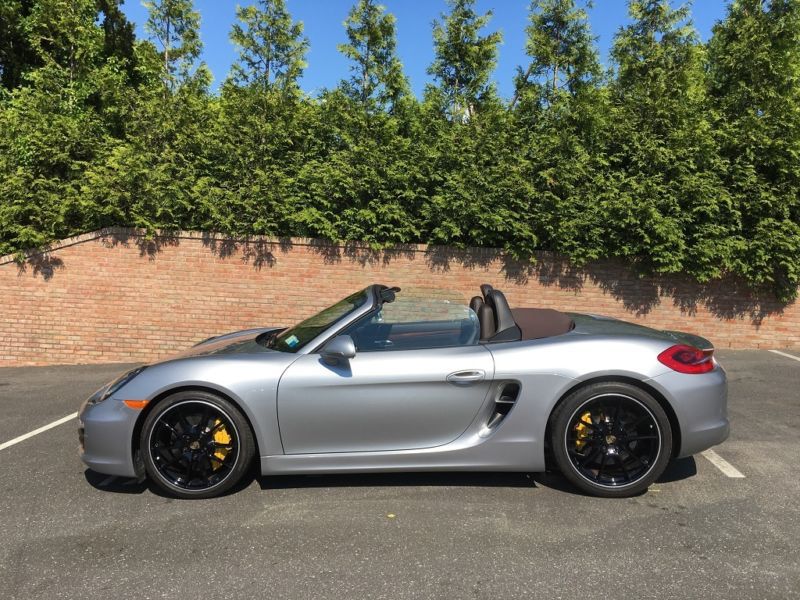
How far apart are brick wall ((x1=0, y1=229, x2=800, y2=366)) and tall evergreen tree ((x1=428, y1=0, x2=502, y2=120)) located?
249 cm

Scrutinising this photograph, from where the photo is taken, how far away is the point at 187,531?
3117 mm

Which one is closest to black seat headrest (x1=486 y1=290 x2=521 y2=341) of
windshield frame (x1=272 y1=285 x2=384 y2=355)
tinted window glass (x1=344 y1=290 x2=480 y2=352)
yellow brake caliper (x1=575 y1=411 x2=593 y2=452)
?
tinted window glass (x1=344 y1=290 x2=480 y2=352)

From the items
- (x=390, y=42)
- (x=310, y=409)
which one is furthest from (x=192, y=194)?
(x=310, y=409)

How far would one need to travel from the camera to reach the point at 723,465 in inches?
158

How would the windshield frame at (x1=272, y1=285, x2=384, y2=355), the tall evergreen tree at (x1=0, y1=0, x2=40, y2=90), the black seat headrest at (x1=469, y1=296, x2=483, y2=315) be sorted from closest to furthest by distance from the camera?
the windshield frame at (x1=272, y1=285, x2=384, y2=355) < the black seat headrest at (x1=469, y1=296, x2=483, y2=315) < the tall evergreen tree at (x1=0, y1=0, x2=40, y2=90)

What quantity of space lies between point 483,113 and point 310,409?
23.6ft

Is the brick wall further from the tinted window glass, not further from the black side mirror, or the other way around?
the black side mirror

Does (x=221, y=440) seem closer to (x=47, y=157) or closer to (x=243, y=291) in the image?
(x=243, y=291)

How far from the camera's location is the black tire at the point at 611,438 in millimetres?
3381

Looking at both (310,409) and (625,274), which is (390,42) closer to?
(625,274)

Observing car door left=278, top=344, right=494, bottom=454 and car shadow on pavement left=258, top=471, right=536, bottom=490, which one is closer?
car door left=278, top=344, right=494, bottom=454

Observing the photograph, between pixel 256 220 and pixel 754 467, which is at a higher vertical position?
pixel 256 220

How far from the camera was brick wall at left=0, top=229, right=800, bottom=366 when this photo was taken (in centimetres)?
909

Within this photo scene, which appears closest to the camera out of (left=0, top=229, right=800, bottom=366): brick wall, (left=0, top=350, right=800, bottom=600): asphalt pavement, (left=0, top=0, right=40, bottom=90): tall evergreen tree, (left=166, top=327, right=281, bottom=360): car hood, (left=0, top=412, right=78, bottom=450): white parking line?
(left=0, top=350, right=800, bottom=600): asphalt pavement
